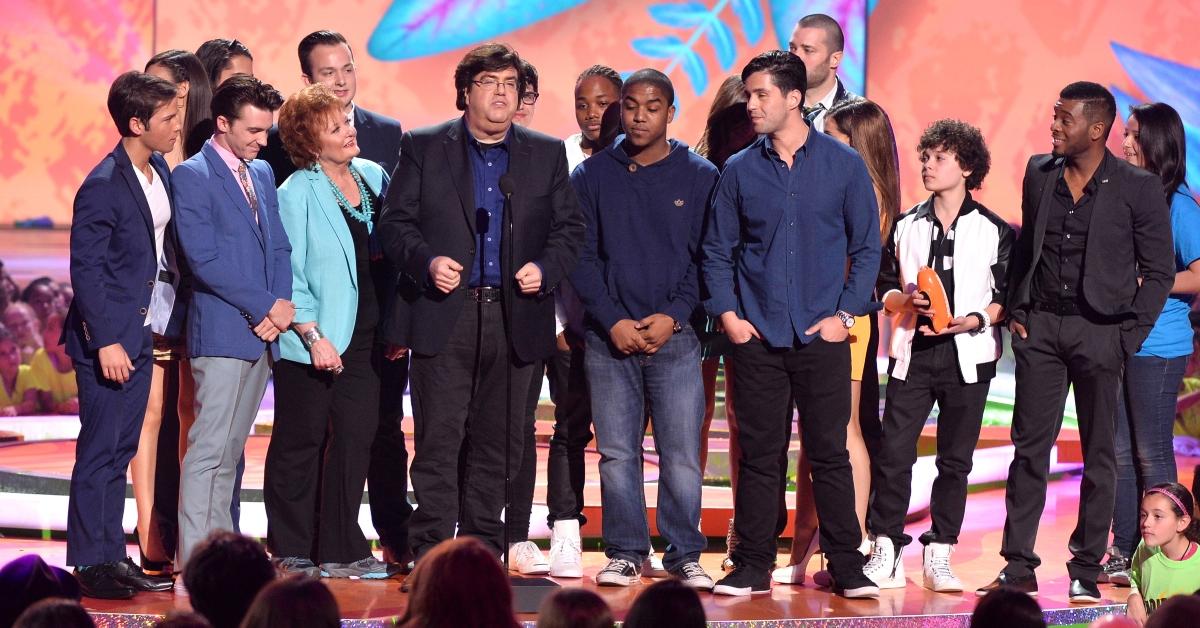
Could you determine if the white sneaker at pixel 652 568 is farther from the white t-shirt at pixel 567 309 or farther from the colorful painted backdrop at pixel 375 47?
the colorful painted backdrop at pixel 375 47

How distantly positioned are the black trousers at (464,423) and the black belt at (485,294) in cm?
2

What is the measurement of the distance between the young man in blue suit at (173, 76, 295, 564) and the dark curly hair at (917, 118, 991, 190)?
2.12 meters

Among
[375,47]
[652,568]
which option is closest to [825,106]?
[652,568]

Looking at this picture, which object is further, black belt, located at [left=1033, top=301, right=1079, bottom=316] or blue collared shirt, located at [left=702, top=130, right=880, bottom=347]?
black belt, located at [left=1033, top=301, right=1079, bottom=316]

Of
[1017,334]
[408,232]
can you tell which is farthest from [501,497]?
[1017,334]

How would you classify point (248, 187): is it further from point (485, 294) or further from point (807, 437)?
point (807, 437)

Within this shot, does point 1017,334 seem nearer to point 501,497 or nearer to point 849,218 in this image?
point 849,218

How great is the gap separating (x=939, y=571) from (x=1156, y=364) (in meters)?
1.00

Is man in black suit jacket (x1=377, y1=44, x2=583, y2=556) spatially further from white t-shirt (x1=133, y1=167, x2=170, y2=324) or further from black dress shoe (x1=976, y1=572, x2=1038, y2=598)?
black dress shoe (x1=976, y1=572, x2=1038, y2=598)

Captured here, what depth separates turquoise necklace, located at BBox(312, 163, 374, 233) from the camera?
4.70 meters

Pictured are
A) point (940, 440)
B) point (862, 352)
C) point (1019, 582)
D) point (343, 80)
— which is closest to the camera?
point (1019, 582)

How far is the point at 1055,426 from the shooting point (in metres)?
4.79

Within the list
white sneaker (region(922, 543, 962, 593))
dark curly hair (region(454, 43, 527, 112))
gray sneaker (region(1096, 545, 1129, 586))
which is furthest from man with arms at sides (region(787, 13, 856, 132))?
gray sneaker (region(1096, 545, 1129, 586))

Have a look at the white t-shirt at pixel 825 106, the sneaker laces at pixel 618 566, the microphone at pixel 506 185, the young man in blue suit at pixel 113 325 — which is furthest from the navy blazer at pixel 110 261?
the white t-shirt at pixel 825 106
